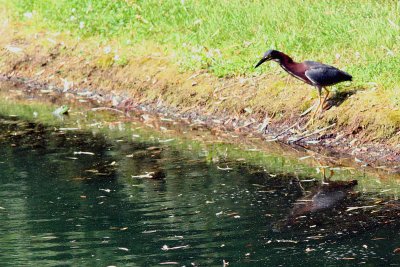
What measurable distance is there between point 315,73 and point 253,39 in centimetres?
256

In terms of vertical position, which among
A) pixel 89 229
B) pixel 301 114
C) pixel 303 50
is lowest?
pixel 89 229

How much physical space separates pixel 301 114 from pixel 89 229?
411 cm

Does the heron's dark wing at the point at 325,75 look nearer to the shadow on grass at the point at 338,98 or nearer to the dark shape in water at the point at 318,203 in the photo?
the shadow on grass at the point at 338,98

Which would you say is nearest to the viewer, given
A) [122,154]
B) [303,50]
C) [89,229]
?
[89,229]

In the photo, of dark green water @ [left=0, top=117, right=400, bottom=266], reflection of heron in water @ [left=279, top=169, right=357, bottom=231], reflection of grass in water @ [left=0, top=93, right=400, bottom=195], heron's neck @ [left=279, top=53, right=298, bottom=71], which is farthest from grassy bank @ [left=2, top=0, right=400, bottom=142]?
dark green water @ [left=0, top=117, right=400, bottom=266]

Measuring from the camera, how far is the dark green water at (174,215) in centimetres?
809

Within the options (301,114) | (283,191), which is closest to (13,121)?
(301,114)

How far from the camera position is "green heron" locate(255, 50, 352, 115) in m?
11.7

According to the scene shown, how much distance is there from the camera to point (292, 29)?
553 inches

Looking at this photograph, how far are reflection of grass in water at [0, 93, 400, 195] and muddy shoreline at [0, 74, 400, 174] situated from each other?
31 centimetres

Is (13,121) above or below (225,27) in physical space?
below

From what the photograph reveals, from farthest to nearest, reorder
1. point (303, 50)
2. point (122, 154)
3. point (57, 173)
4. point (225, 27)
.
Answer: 1. point (225, 27)
2. point (303, 50)
3. point (122, 154)
4. point (57, 173)

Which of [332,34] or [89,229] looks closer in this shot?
[89,229]

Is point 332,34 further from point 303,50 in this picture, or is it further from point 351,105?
point 351,105
